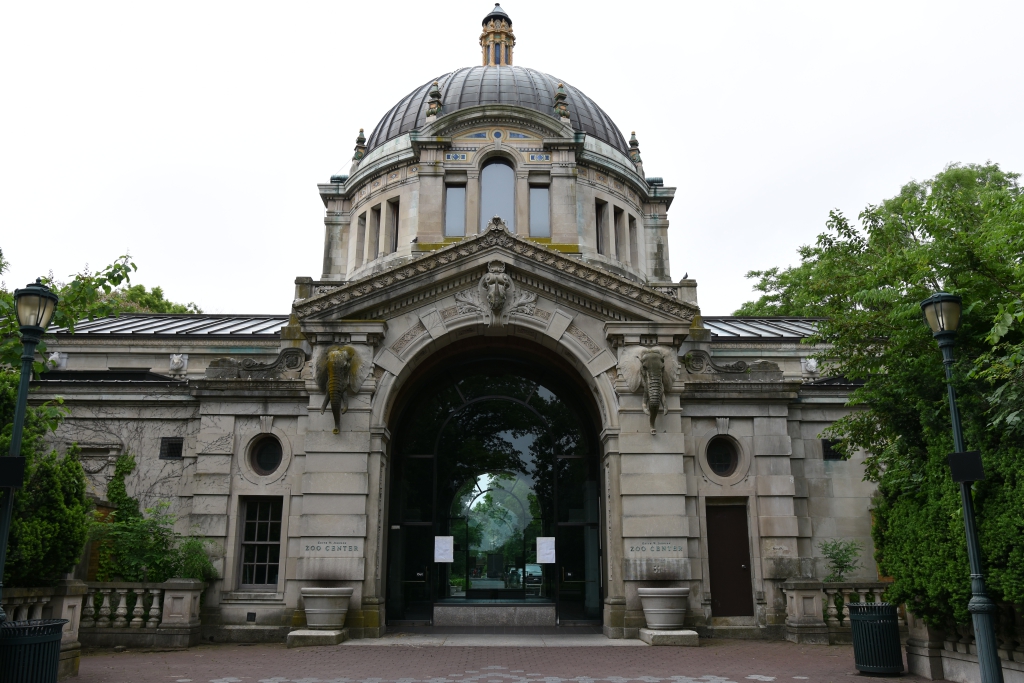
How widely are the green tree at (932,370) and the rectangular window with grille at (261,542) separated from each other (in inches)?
539

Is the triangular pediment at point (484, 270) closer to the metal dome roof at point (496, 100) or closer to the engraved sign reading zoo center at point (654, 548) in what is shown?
the engraved sign reading zoo center at point (654, 548)

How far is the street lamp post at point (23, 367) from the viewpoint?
412 inches

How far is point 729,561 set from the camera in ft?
65.5

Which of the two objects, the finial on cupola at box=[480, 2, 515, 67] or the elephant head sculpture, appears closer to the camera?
the elephant head sculpture

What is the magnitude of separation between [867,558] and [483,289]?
487 inches

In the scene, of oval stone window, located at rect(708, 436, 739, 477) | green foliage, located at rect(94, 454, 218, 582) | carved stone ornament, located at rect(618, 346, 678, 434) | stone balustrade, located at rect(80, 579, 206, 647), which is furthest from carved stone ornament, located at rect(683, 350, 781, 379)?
stone balustrade, located at rect(80, 579, 206, 647)

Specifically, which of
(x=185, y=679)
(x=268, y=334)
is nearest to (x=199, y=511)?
(x=185, y=679)

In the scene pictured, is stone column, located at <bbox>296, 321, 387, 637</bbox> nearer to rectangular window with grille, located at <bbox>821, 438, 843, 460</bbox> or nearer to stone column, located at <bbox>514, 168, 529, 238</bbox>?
stone column, located at <bbox>514, 168, 529, 238</bbox>

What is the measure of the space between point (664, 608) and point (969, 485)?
8.40 meters

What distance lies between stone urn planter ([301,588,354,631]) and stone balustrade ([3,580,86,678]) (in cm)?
480

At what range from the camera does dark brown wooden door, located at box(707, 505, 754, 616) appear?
19656 millimetres

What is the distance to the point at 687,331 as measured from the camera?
64.0 ft

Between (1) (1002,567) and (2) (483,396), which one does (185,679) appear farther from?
(1) (1002,567)

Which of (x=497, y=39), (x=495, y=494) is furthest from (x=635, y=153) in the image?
(x=495, y=494)
